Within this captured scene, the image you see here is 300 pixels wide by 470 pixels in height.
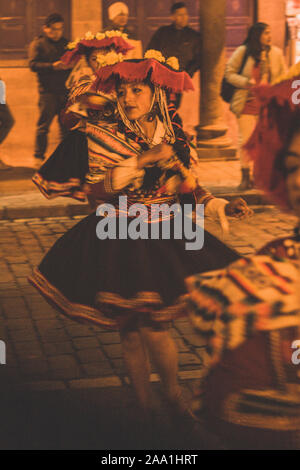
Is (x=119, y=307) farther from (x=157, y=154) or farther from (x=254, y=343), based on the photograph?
(x=254, y=343)

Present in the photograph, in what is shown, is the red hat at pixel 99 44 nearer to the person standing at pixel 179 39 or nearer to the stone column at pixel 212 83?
the person standing at pixel 179 39

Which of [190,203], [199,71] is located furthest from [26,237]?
[199,71]

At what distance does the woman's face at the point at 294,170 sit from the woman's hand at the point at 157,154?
1371 mm

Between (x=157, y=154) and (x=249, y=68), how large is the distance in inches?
257

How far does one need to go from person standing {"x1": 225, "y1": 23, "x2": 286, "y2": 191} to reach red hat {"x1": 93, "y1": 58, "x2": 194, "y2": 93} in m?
5.75

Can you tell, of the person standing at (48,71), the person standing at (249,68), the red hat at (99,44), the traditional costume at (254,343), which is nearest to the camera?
the traditional costume at (254,343)

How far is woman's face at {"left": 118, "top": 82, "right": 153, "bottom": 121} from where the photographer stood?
423 centimetres

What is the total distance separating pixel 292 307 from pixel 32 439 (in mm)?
2050

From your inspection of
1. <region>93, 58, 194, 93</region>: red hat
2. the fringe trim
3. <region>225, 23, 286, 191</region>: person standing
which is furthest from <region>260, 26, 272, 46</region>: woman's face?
the fringe trim

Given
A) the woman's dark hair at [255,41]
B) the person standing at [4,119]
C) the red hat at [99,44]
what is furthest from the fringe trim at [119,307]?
the person standing at [4,119]

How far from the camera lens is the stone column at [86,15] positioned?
13.1 m

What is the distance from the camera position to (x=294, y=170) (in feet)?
8.66

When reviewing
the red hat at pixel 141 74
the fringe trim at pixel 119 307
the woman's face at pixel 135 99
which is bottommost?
the fringe trim at pixel 119 307

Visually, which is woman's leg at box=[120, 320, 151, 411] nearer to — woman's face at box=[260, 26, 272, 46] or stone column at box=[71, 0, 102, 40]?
woman's face at box=[260, 26, 272, 46]
